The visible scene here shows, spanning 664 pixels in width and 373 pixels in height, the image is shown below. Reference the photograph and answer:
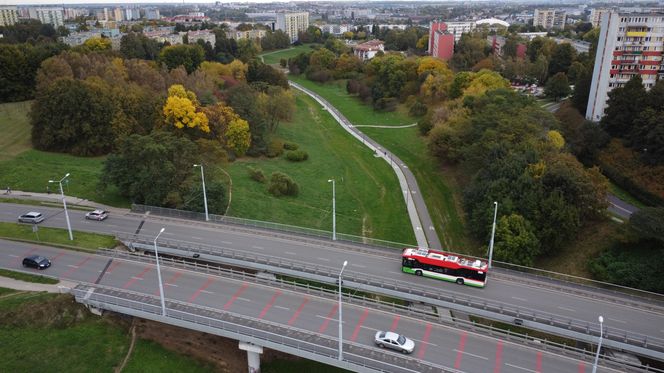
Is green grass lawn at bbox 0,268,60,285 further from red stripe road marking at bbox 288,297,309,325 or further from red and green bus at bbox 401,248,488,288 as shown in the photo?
red and green bus at bbox 401,248,488,288

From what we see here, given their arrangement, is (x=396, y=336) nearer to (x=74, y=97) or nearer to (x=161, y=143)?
(x=161, y=143)

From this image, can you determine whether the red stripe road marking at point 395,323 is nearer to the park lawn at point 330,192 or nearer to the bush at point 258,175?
the park lawn at point 330,192

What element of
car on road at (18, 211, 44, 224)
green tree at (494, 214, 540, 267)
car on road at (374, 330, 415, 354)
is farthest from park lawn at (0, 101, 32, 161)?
green tree at (494, 214, 540, 267)

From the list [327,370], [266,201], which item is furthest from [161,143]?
[327,370]

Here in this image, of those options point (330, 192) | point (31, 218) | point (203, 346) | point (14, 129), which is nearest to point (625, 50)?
point (330, 192)

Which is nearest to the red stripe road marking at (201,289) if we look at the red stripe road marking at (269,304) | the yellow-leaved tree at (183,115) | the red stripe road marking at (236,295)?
the red stripe road marking at (236,295)

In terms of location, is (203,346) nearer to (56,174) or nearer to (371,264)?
(371,264)
